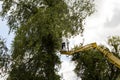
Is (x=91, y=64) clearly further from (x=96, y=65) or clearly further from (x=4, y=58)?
(x=4, y=58)

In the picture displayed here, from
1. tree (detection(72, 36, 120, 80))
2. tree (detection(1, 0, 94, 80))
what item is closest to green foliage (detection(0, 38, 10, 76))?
tree (detection(1, 0, 94, 80))

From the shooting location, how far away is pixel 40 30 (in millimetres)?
43438

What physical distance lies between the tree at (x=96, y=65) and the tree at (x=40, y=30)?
20038 millimetres

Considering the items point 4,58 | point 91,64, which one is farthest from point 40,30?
point 91,64

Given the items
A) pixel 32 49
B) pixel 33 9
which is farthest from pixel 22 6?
pixel 32 49

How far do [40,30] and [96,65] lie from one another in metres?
25.0

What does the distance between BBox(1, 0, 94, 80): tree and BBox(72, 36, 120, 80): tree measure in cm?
2004

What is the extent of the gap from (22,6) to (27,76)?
662cm

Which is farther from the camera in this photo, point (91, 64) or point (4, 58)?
point (91, 64)

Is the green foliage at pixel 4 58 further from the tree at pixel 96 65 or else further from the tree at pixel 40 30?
the tree at pixel 96 65

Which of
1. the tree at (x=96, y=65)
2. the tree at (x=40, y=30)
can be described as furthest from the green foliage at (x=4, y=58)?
the tree at (x=96, y=65)

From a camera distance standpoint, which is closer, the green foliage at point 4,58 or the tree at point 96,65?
the green foliage at point 4,58

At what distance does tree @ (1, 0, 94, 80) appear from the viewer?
43438 mm

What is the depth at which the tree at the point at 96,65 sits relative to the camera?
65.5 metres
